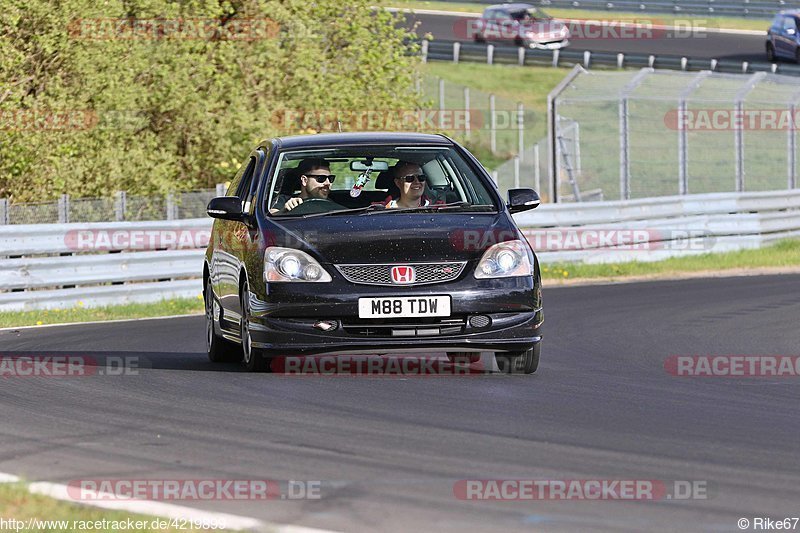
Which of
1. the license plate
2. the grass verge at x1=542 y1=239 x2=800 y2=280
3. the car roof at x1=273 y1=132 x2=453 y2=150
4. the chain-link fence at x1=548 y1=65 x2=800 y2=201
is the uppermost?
the car roof at x1=273 y1=132 x2=453 y2=150

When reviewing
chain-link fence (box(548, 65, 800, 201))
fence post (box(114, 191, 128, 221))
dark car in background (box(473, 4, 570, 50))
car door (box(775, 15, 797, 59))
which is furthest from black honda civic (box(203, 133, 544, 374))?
dark car in background (box(473, 4, 570, 50))

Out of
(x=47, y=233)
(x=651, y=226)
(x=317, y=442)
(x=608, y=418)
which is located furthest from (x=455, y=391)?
(x=651, y=226)

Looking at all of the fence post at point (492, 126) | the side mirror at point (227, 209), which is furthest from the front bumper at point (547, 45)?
Answer: the side mirror at point (227, 209)

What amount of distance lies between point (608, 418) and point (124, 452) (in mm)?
2535

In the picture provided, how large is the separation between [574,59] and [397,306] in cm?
4667

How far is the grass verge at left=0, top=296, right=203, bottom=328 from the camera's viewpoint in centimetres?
1722

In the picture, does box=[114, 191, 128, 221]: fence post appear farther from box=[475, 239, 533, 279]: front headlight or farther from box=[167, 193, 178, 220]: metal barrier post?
box=[475, 239, 533, 279]: front headlight

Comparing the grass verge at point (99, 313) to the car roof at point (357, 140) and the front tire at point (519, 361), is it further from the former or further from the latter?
the front tire at point (519, 361)

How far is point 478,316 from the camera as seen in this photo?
9906 mm

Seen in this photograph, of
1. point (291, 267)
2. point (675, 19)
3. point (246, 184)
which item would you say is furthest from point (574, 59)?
point (291, 267)

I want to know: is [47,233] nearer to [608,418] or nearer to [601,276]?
[601,276]

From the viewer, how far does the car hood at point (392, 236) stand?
32.3 feet

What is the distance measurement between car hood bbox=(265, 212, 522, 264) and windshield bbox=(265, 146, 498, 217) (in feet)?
1.03

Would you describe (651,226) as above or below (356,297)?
below
